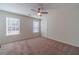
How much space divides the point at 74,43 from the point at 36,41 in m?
0.80

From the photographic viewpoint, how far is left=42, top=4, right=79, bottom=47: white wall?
172 centimetres

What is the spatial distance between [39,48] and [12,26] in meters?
0.76

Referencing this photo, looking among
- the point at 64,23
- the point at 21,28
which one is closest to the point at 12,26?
the point at 21,28

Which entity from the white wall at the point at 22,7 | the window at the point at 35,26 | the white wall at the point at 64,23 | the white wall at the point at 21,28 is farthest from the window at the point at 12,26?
the white wall at the point at 64,23

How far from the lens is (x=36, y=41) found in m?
1.87

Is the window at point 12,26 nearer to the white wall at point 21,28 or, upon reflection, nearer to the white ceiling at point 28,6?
the white wall at point 21,28

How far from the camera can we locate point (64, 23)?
1784mm

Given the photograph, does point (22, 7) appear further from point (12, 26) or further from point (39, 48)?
point (39, 48)

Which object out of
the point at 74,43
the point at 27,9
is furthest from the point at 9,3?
the point at 74,43

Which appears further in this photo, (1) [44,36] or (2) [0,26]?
(1) [44,36]

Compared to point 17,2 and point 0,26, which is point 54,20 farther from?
point 0,26

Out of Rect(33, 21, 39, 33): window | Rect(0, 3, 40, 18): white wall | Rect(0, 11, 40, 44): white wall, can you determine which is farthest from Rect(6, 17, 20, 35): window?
Rect(33, 21, 39, 33): window

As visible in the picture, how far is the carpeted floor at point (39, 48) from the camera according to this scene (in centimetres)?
178

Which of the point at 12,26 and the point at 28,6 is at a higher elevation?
the point at 28,6
